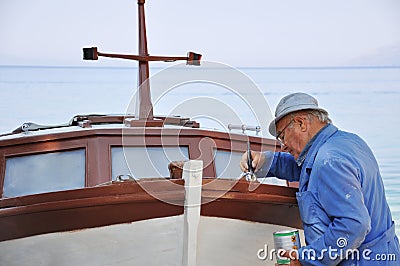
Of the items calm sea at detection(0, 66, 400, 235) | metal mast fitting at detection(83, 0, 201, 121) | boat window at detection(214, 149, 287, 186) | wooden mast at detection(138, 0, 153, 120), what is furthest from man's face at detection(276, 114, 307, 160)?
calm sea at detection(0, 66, 400, 235)

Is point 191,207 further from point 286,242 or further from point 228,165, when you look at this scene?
point 228,165

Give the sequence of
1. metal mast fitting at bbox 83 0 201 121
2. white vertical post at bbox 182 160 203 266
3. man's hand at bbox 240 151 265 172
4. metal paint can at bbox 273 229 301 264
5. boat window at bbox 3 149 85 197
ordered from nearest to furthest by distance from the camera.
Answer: metal paint can at bbox 273 229 301 264 < white vertical post at bbox 182 160 203 266 < man's hand at bbox 240 151 265 172 < boat window at bbox 3 149 85 197 < metal mast fitting at bbox 83 0 201 121

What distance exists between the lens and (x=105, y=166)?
2.68 m

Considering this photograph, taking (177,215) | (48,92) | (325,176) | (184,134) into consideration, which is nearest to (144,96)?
(184,134)

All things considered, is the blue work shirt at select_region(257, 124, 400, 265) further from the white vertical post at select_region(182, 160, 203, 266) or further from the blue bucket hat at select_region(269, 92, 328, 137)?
the white vertical post at select_region(182, 160, 203, 266)

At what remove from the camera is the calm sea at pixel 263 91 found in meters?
11.6

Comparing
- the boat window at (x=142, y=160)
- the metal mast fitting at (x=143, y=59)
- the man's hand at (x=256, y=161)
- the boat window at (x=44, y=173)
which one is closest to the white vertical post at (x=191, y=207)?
the man's hand at (x=256, y=161)

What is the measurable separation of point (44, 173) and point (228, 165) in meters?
0.87

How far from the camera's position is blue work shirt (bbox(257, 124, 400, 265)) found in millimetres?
1800

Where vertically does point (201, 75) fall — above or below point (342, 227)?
above

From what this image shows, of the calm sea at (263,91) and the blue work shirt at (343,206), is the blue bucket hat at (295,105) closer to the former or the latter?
the blue work shirt at (343,206)

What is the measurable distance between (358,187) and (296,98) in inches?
15.5

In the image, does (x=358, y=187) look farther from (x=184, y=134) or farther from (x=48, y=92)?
(x=48, y=92)

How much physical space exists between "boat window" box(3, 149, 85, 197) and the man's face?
972mm
